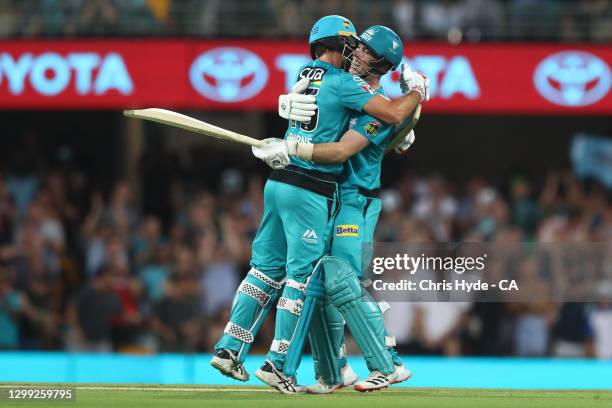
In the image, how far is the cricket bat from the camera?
888 cm

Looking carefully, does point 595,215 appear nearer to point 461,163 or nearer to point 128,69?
point 461,163

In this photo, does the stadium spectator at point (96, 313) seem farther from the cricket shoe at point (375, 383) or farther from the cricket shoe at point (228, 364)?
the cricket shoe at point (375, 383)

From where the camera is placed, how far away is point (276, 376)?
28.3 ft

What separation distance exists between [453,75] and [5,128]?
6.96 metres

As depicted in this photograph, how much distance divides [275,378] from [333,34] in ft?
7.48

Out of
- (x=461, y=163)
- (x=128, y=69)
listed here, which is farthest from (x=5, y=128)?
(x=461, y=163)

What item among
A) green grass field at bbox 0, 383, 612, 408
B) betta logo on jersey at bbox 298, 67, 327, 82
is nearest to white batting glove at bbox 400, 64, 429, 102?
betta logo on jersey at bbox 298, 67, 327, 82

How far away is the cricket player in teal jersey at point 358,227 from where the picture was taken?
8438 millimetres

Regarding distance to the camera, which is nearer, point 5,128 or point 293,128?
point 293,128

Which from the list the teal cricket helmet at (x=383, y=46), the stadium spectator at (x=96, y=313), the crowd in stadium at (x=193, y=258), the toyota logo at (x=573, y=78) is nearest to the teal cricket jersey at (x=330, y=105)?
the teal cricket helmet at (x=383, y=46)

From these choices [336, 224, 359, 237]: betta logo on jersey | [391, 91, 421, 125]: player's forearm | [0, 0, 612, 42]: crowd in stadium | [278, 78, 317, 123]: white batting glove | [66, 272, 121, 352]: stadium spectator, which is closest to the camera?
[391, 91, 421, 125]: player's forearm

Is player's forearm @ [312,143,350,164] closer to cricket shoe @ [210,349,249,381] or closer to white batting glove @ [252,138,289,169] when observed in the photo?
white batting glove @ [252,138,289,169]

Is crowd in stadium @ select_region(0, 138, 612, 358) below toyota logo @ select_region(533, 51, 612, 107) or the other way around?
below

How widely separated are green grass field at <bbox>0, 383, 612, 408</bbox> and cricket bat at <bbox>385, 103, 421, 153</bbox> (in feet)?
5.51
